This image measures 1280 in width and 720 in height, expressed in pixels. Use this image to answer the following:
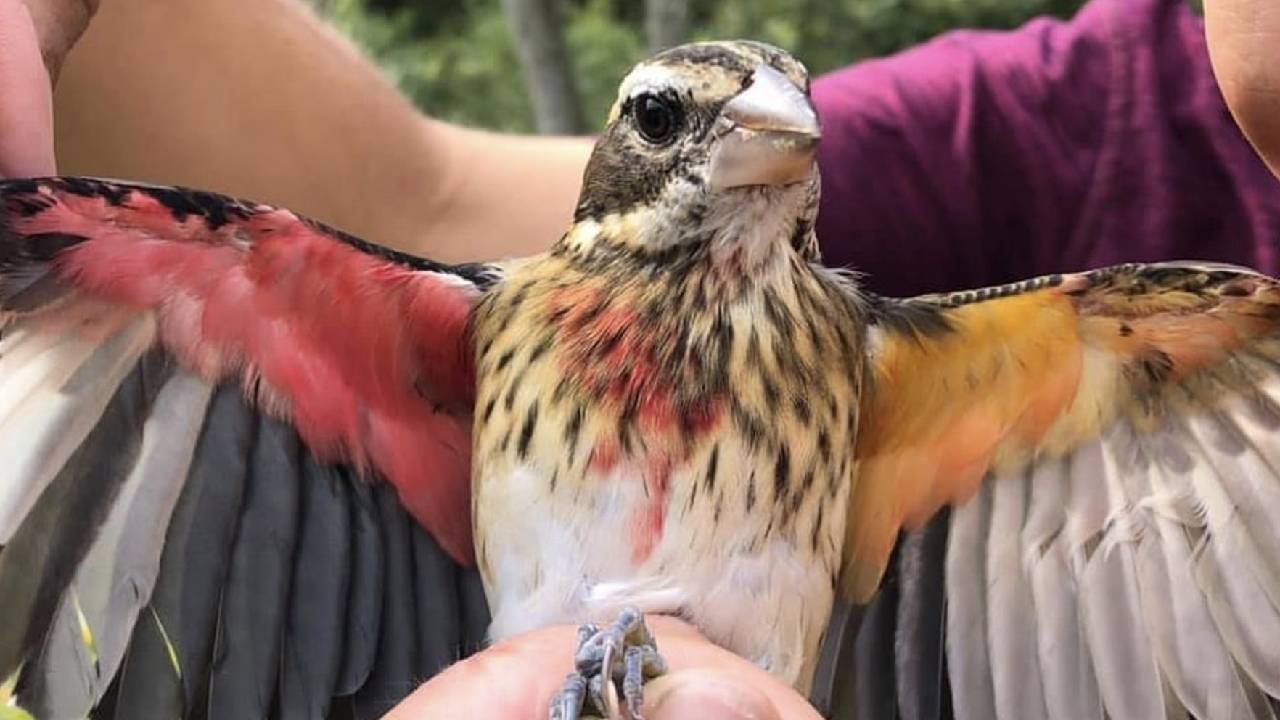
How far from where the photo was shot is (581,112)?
16.0 feet

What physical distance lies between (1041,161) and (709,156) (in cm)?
111

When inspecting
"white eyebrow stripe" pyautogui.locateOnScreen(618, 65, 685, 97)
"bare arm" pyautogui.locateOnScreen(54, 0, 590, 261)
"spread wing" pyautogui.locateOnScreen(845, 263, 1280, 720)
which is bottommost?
"spread wing" pyautogui.locateOnScreen(845, 263, 1280, 720)

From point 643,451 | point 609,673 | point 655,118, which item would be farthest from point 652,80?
point 609,673

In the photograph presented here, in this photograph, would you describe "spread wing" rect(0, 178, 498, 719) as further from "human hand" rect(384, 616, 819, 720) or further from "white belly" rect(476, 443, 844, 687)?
"human hand" rect(384, 616, 819, 720)

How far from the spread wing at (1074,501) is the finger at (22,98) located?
2.38 feet

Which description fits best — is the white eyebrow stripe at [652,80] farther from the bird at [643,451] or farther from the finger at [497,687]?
the finger at [497,687]

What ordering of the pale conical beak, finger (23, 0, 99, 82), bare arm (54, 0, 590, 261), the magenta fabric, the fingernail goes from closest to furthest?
the fingernail, the pale conical beak, finger (23, 0, 99, 82), bare arm (54, 0, 590, 261), the magenta fabric

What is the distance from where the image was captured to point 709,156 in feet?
3.48

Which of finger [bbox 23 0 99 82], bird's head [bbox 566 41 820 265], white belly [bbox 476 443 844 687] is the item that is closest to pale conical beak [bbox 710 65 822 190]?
bird's head [bbox 566 41 820 265]

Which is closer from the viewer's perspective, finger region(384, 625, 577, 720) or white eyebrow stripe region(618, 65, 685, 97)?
finger region(384, 625, 577, 720)

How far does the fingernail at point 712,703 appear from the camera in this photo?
821 millimetres

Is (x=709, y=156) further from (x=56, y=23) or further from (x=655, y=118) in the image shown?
(x=56, y=23)

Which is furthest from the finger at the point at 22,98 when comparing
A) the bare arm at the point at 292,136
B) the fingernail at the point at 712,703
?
the fingernail at the point at 712,703

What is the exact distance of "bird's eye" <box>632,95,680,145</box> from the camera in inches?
42.8
